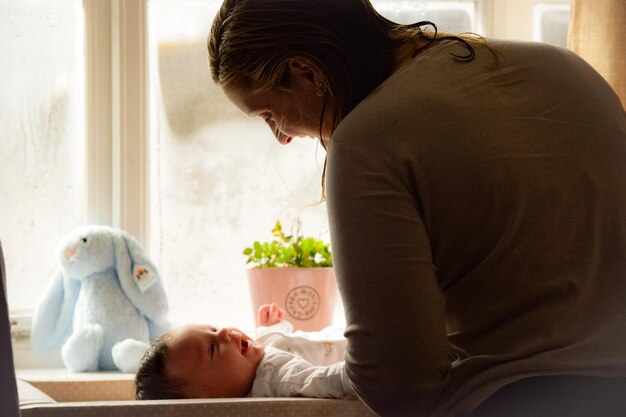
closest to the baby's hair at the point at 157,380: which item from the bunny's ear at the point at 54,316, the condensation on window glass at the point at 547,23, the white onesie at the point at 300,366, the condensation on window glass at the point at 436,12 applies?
the white onesie at the point at 300,366

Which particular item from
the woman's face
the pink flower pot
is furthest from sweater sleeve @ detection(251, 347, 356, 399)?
the pink flower pot

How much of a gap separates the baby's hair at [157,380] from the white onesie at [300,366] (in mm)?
143

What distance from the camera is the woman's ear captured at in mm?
1212

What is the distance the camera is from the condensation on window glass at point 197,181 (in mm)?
2469

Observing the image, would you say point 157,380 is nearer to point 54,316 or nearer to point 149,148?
point 54,316

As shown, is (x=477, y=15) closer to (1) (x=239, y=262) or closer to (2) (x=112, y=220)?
(1) (x=239, y=262)

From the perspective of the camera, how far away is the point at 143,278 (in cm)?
227

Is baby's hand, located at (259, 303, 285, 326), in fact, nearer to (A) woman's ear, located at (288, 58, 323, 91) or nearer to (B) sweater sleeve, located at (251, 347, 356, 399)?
(B) sweater sleeve, located at (251, 347, 356, 399)

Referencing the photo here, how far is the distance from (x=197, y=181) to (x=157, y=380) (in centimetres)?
95

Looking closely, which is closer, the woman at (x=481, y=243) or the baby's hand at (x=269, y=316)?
the woman at (x=481, y=243)

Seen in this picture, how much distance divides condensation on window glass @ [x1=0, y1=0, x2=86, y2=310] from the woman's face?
123cm

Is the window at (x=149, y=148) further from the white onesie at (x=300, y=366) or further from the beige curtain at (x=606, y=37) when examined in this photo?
the white onesie at (x=300, y=366)

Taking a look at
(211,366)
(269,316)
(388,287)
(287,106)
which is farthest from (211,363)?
(388,287)

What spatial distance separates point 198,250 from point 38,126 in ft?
1.80
